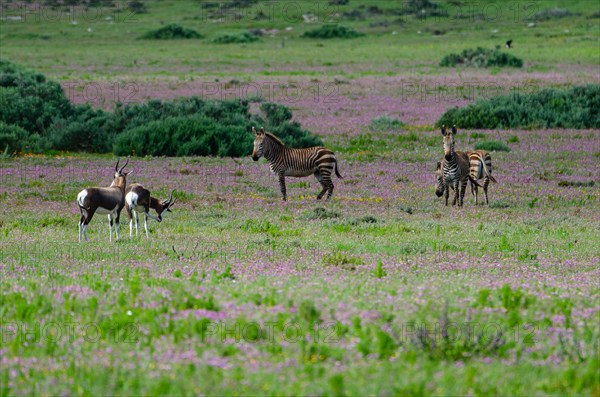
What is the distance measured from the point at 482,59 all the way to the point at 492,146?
32492 mm

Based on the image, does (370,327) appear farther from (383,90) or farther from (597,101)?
(383,90)

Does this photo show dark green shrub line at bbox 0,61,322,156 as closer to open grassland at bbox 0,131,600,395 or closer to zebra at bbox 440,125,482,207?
zebra at bbox 440,125,482,207

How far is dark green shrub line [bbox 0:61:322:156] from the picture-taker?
99.4 ft

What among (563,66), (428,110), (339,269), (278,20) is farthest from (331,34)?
(339,269)

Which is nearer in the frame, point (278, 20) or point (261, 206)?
point (261, 206)

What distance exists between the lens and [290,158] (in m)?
23.2

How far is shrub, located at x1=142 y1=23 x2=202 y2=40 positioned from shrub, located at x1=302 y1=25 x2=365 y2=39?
9828 millimetres

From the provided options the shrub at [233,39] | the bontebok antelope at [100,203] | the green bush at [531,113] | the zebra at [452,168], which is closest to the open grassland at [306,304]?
the bontebok antelope at [100,203]

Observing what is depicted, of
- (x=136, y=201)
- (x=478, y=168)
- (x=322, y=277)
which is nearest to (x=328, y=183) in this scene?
(x=478, y=168)

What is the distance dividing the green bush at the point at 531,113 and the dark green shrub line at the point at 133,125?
681 cm

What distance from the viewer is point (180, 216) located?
19.6 metres

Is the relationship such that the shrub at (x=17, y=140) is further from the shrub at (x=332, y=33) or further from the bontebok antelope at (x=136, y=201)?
the shrub at (x=332, y=33)

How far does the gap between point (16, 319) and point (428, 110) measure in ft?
109

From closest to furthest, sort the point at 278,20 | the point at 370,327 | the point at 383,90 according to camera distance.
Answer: the point at 370,327 < the point at 383,90 < the point at 278,20
